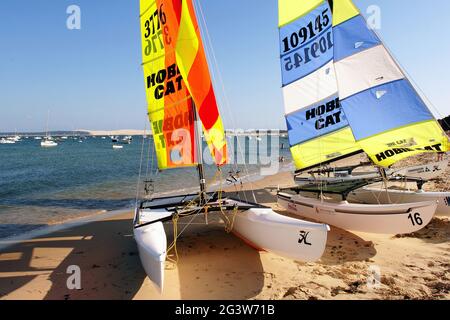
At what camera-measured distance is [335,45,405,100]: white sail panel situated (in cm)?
896

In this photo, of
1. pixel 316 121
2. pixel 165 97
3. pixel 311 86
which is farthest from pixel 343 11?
pixel 165 97

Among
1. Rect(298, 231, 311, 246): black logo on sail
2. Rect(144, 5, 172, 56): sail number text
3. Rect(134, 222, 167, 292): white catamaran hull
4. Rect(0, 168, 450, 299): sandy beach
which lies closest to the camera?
Rect(134, 222, 167, 292): white catamaran hull

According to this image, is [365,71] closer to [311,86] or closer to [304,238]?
[311,86]

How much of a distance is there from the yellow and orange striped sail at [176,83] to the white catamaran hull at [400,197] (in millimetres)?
5776

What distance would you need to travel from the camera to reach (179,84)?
27.2ft

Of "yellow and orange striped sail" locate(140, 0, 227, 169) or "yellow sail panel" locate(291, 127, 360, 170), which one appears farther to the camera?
"yellow sail panel" locate(291, 127, 360, 170)

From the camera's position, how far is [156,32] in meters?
8.73

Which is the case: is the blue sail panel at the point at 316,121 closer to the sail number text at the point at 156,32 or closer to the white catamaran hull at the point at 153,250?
the sail number text at the point at 156,32

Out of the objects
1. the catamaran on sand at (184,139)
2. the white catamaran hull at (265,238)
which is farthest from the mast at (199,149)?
the white catamaran hull at (265,238)

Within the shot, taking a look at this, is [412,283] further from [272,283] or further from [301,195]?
[301,195]

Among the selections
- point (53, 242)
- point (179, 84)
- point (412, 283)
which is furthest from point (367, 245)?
point (53, 242)

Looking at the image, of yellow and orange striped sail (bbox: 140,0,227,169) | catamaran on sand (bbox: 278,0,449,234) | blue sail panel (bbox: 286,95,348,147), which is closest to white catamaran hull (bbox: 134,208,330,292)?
yellow and orange striped sail (bbox: 140,0,227,169)

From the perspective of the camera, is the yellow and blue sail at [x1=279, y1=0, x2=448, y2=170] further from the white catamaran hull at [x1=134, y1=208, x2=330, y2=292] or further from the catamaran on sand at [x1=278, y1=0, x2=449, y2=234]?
the white catamaran hull at [x1=134, y1=208, x2=330, y2=292]

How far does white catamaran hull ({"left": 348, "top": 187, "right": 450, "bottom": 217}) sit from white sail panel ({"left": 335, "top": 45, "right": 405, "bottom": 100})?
3.32 meters
